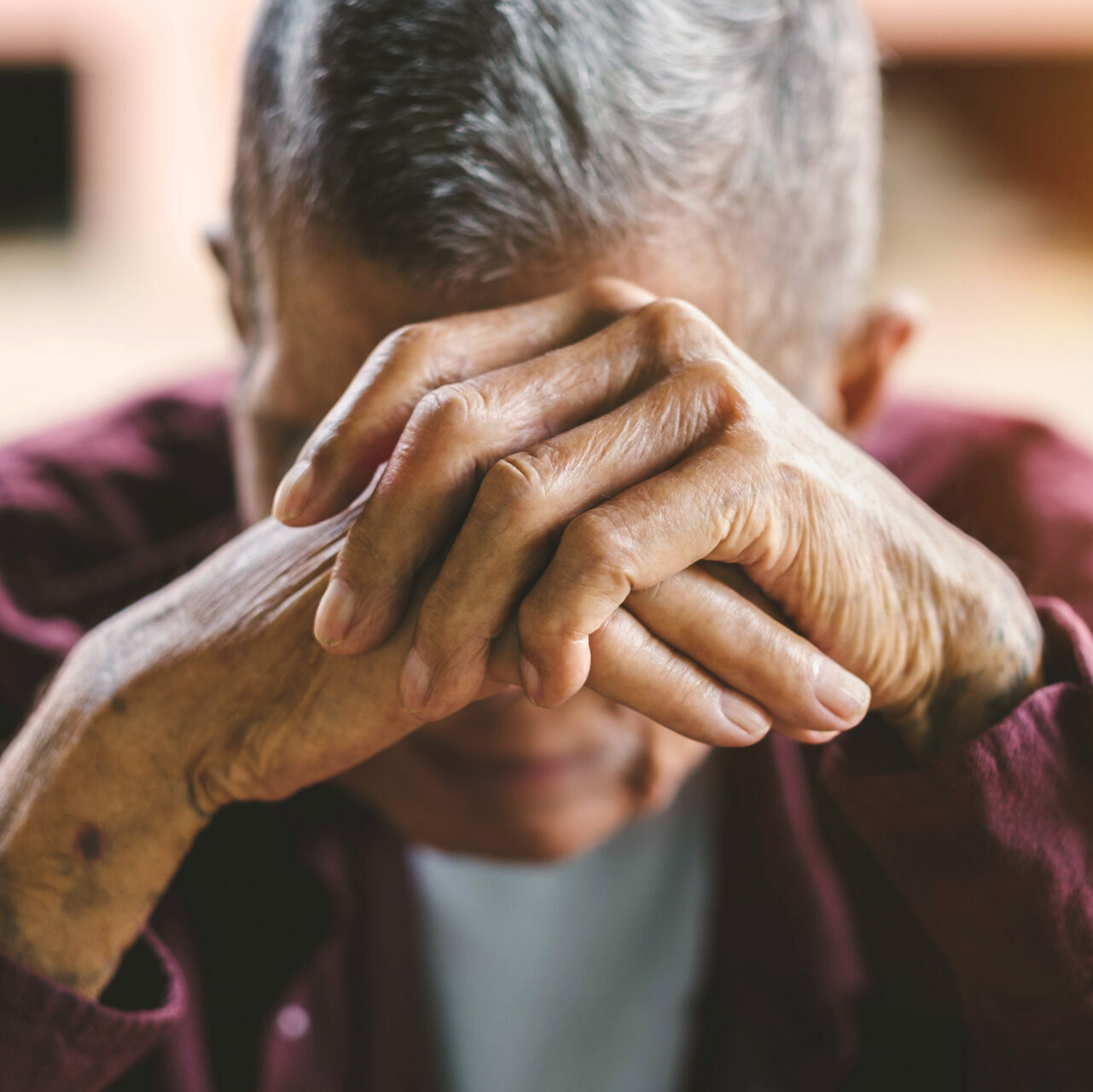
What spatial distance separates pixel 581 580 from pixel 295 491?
0.17 metres

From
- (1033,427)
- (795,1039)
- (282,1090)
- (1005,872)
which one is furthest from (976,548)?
(282,1090)

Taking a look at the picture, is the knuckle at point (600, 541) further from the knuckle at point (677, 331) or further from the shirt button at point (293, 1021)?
the shirt button at point (293, 1021)

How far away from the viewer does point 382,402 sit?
0.57 meters

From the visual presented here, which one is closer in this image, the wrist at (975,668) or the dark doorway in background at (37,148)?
the wrist at (975,668)

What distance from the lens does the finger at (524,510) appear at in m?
0.51

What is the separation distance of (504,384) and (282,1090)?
84 centimetres

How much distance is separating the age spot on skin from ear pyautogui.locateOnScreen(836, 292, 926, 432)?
71 centimetres

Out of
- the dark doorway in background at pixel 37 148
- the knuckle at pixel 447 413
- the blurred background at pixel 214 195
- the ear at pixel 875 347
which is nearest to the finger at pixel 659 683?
the knuckle at pixel 447 413

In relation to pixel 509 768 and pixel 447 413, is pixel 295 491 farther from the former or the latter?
pixel 509 768

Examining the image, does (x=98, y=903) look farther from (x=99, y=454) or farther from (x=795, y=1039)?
(x=795, y=1039)

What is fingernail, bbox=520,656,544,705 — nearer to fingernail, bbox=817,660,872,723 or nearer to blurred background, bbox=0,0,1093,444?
fingernail, bbox=817,660,872,723

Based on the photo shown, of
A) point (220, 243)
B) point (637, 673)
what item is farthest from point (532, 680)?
point (220, 243)

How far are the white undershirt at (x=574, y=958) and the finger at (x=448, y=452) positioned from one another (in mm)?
697

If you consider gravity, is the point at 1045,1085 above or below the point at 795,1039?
above
